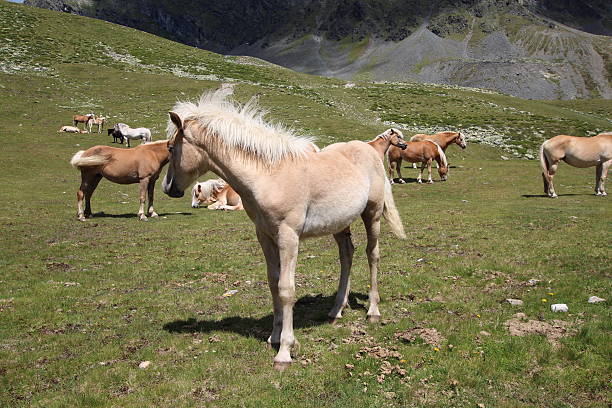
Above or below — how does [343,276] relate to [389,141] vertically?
below

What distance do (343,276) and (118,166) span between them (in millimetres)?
13248

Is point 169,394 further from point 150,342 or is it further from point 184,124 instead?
point 184,124

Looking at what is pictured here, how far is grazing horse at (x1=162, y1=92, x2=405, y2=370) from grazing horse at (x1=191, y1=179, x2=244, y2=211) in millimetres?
14737

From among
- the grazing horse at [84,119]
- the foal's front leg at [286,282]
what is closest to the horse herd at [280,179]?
the foal's front leg at [286,282]

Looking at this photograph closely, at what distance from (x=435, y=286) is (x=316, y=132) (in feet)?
111

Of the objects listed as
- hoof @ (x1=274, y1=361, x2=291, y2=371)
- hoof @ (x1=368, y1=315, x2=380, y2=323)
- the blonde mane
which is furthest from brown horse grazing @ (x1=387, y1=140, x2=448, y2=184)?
hoof @ (x1=274, y1=361, x2=291, y2=371)

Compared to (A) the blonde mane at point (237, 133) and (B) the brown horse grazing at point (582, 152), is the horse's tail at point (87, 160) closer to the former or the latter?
(A) the blonde mane at point (237, 133)

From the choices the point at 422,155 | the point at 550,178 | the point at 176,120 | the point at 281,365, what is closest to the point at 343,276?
the point at 281,365

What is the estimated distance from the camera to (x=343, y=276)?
26.3 ft

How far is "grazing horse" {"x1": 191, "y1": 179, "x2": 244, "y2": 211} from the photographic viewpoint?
21516 mm

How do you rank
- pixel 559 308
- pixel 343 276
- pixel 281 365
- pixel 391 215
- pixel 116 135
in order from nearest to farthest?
pixel 281 365 → pixel 559 308 → pixel 343 276 → pixel 391 215 → pixel 116 135

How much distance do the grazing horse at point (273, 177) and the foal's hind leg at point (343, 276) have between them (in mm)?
1146

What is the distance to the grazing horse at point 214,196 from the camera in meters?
21.5

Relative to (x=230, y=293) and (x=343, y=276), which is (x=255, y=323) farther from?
(x=343, y=276)
